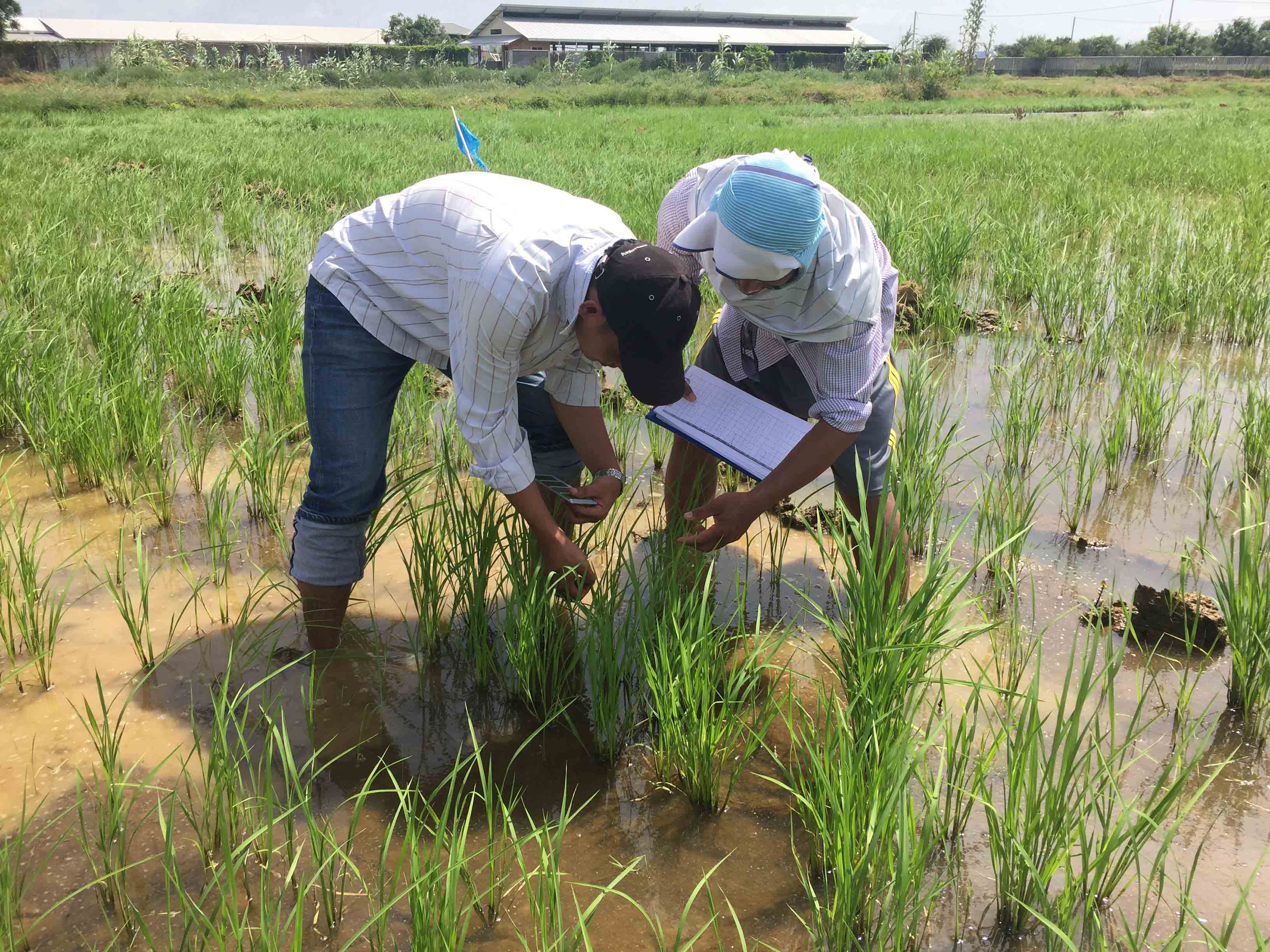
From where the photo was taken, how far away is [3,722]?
2008mm

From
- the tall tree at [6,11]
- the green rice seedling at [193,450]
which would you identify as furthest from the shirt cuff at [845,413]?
the tall tree at [6,11]

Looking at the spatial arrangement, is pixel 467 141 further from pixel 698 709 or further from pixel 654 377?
pixel 698 709

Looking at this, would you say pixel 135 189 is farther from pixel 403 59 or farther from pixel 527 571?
pixel 403 59

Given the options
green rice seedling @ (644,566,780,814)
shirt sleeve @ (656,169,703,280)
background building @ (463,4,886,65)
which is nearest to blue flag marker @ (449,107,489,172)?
shirt sleeve @ (656,169,703,280)

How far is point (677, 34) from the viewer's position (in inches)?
2136

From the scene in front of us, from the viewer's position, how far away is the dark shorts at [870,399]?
2.31 meters

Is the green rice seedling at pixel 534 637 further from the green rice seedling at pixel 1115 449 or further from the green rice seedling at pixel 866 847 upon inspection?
the green rice seedling at pixel 1115 449

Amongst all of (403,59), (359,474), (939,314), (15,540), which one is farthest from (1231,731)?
(403,59)

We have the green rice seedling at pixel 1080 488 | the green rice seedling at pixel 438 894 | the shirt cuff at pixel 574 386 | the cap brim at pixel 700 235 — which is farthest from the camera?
the green rice seedling at pixel 1080 488

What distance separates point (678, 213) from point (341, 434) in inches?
37.8

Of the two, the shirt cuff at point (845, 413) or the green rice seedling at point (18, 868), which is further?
the shirt cuff at point (845, 413)

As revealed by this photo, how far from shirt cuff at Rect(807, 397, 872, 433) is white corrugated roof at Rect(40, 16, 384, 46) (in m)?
51.3

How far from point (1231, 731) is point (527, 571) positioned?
162cm

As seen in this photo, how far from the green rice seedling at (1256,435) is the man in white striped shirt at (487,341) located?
7.29 feet
